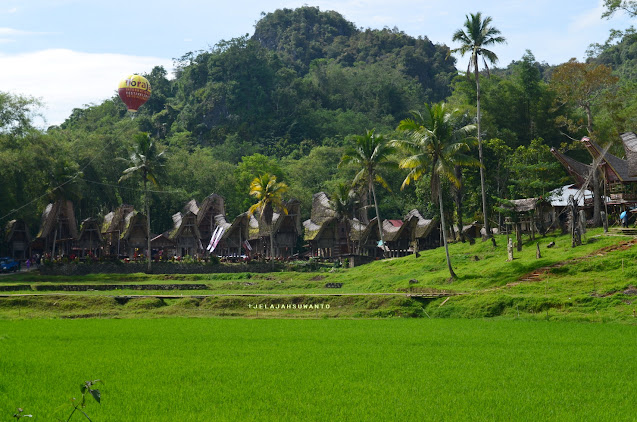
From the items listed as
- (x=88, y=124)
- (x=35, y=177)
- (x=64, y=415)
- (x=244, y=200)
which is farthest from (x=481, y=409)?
(x=88, y=124)

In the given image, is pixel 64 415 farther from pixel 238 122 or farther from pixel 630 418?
pixel 238 122

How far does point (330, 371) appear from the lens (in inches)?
545

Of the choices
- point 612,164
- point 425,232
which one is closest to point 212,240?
point 425,232

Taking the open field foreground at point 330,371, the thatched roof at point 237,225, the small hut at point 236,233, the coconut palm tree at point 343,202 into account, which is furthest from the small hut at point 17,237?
the open field foreground at point 330,371

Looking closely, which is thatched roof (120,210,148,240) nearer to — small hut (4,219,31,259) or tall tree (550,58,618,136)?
small hut (4,219,31,259)

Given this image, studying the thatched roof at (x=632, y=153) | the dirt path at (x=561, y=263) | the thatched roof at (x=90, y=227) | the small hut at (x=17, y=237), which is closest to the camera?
the dirt path at (x=561, y=263)

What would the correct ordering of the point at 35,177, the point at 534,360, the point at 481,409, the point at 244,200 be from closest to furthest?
1. the point at 481,409
2. the point at 534,360
3. the point at 35,177
4. the point at 244,200

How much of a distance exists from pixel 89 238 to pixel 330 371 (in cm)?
4273

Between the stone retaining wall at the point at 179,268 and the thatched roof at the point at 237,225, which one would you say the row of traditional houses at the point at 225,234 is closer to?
the thatched roof at the point at 237,225

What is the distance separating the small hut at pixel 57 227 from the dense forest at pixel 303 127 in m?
1.04

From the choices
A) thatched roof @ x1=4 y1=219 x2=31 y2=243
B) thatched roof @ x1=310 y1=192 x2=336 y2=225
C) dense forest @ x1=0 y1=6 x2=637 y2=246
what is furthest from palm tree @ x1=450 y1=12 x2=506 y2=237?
thatched roof @ x1=4 y1=219 x2=31 y2=243

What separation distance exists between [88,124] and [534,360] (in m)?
81.1

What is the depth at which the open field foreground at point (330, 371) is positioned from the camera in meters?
10.8

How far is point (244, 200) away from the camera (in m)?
64.4
